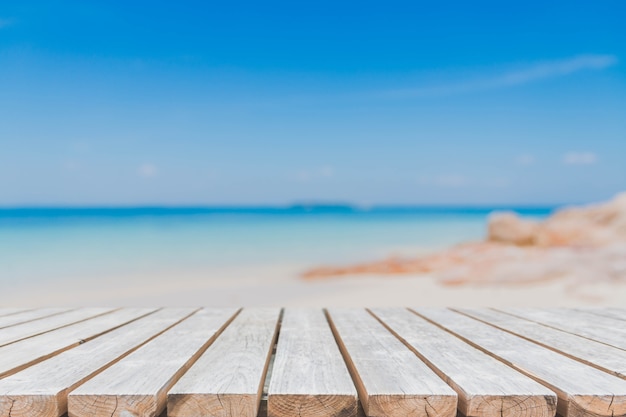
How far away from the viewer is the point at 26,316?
2.36 metres

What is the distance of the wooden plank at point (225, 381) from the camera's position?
3.84ft

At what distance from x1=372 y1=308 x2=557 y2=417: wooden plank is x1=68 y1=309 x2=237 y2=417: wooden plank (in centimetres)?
69

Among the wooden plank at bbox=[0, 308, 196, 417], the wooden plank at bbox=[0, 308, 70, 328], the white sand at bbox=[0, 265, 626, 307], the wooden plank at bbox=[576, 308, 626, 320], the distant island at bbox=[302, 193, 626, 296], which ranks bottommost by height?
the white sand at bbox=[0, 265, 626, 307]

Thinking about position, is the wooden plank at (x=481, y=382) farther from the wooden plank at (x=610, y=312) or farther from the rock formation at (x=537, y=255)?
the rock formation at (x=537, y=255)

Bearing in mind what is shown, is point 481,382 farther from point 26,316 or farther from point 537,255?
point 537,255

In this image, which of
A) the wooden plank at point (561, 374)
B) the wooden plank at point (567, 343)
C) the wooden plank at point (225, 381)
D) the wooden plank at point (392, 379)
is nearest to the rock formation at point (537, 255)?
the wooden plank at point (567, 343)

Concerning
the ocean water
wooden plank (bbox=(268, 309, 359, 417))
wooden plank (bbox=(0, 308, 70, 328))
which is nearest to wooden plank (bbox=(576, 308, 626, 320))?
wooden plank (bbox=(268, 309, 359, 417))

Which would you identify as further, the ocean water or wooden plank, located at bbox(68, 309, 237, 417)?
the ocean water

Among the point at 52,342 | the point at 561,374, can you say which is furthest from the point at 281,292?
the point at 561,374

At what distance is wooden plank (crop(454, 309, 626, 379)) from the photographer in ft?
4.86

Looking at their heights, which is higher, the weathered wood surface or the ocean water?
the weathered wood surface

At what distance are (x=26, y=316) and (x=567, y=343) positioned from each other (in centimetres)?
226

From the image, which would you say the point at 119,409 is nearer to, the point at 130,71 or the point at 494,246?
the point at 494,246

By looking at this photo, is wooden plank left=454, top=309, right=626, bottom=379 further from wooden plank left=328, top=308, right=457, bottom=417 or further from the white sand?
the white sand
